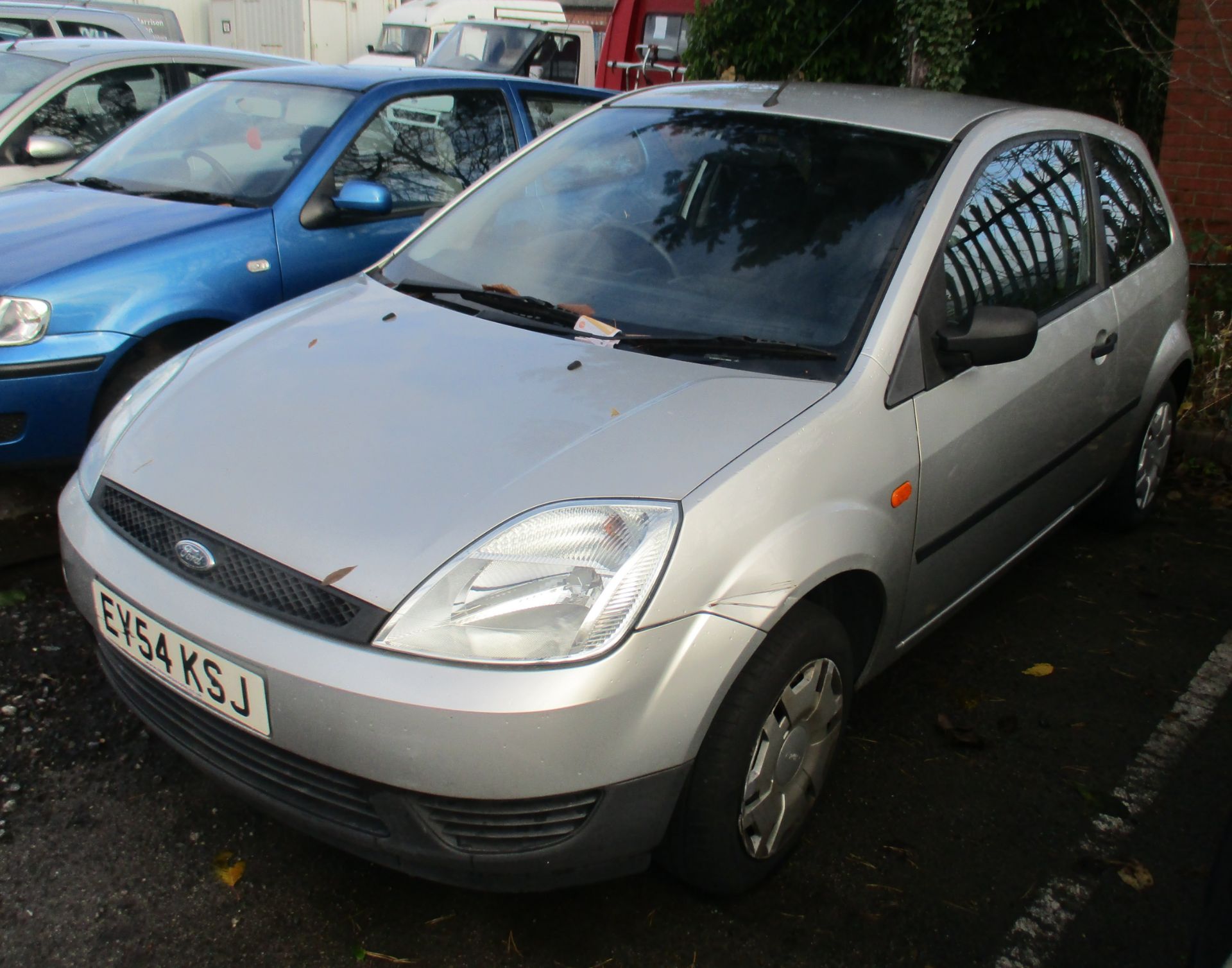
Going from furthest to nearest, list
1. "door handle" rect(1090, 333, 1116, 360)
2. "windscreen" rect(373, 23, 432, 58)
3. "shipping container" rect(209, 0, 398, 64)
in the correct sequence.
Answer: "shipping container" rect(209, 0, 398, 64), "windscreen" rect(373, 23, 432, 58), "door handle" rect(1090, 333, 1116, 360)

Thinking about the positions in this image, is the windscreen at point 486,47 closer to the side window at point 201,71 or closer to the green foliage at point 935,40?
the side window at point 201,71

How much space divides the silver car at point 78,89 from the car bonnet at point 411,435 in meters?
3.55

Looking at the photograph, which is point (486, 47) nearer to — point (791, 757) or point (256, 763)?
point (791, 757)

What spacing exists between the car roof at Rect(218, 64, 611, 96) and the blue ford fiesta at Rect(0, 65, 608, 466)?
1 cm

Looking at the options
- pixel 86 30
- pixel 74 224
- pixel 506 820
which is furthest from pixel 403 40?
pixel 506 820

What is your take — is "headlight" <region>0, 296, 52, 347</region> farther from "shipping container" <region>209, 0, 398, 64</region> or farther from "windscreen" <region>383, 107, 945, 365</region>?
"shipping container" <region>209, 0, 398, 64</region>

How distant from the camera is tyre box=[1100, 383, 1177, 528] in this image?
4223mm

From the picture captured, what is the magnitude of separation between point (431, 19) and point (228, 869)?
18322 mm

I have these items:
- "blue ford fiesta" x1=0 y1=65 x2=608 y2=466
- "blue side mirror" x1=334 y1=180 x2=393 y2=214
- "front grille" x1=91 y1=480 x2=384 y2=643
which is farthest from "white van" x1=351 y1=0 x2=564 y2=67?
"front grille" x1=91 y1=480 x2=384 y2=643

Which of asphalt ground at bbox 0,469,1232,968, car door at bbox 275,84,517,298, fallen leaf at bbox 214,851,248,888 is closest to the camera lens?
asphalt ground at bbox 0,469,1232,968

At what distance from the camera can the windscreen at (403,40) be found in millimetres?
18594

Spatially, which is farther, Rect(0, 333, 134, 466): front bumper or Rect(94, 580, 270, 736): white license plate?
Rect(0, 333, 134, 466): front bumper

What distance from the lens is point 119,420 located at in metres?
2.71

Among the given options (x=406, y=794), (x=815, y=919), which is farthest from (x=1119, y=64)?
(x=406, y=794)
